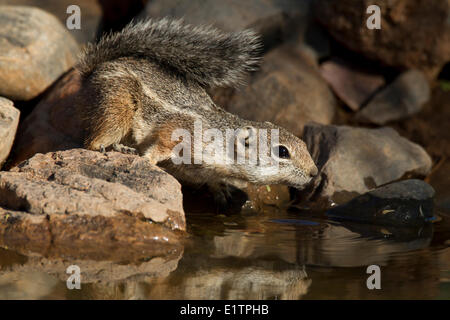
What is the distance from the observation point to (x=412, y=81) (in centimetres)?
994

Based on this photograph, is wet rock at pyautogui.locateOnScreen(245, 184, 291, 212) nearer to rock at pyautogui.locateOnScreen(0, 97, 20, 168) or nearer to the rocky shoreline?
the rocky shoreline

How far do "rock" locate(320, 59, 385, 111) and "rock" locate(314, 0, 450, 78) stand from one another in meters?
0.40

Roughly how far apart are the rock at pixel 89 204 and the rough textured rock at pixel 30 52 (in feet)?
7.76

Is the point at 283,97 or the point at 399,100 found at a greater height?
the point at 399,100

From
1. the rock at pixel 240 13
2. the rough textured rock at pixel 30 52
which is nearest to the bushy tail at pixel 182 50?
the rough textured rock at pixel 30 52

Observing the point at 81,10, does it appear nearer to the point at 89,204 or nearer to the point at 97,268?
the point at 89,204

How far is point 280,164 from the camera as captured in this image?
261 inches

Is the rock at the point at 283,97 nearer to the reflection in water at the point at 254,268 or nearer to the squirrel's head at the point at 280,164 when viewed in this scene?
the squirrel's head at the point at 280,164

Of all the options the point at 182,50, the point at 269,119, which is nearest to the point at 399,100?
the point at 269,119

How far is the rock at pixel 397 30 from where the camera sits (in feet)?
31.3

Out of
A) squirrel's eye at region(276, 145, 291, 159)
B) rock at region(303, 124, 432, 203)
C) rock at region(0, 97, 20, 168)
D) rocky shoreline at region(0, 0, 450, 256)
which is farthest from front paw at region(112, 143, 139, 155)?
rock at region(303, 124, 432, 203)

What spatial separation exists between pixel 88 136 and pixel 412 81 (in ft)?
18.4

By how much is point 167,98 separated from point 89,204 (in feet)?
6.94

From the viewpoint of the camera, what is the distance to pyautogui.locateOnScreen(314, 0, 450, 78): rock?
954cm
